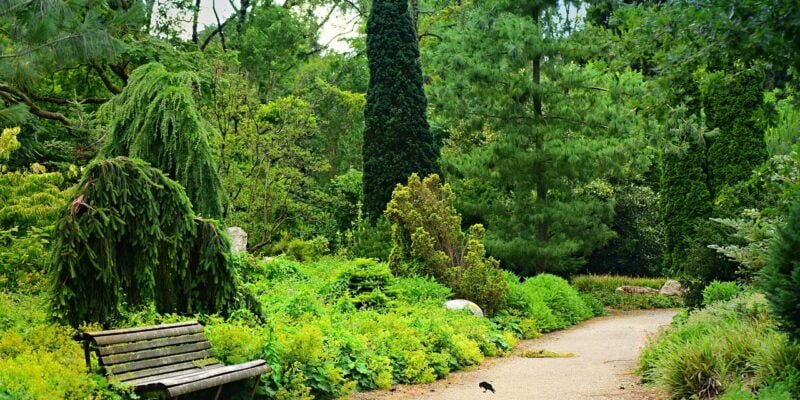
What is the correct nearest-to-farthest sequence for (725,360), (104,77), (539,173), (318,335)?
1. (725,360)
2. (318,335)
3. (104,77)
4. (539,173)

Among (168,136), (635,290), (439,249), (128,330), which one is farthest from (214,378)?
(635,290)

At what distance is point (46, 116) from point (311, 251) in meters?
6.77

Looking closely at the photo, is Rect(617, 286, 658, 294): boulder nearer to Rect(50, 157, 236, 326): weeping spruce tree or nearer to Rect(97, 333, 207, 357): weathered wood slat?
Rect(50, 157, 236, 326): weeping spruce tree

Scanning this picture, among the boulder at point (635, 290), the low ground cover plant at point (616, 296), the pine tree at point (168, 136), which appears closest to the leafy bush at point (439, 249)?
the pine tree at point (168, 136)

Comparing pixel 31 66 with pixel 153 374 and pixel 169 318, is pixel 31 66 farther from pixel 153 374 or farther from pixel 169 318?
pixel 153 374

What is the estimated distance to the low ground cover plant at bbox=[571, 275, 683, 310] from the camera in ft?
66.2

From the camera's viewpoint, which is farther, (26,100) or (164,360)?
(26,100)

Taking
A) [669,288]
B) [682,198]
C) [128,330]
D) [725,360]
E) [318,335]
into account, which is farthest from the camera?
[669,288]

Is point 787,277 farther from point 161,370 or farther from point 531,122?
point 531,122

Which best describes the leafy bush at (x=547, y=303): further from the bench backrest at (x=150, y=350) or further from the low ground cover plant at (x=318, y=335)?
the bench backrest at (x=150, y=350)

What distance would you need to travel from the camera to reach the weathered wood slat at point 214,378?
518 centimetres

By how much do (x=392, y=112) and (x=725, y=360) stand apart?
13715mm

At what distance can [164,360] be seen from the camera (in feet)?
19.1

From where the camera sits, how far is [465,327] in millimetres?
10797
